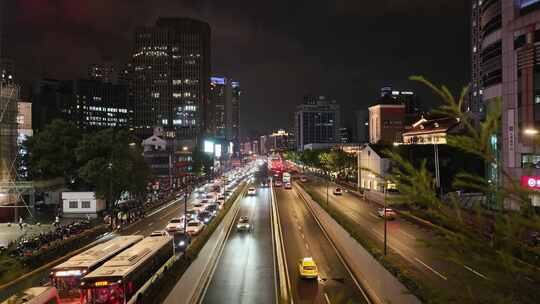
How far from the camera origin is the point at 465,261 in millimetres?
5633

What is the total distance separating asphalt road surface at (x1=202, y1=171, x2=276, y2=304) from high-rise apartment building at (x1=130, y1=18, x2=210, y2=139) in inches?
5775

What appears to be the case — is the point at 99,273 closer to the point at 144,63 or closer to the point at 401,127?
the point at 401,127

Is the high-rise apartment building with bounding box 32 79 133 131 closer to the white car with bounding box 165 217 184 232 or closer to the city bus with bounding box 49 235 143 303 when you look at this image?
the white car with bounding box 165 217 184 232

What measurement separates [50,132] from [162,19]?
498 ft

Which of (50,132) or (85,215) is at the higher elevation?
(50,132)

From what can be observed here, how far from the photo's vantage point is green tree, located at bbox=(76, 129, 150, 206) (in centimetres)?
4988

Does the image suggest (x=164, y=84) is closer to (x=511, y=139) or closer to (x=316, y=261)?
(x=511, y=139)

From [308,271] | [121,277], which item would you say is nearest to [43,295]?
[121,277]

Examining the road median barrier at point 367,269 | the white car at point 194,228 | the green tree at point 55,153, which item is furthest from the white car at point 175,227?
the green tree at point 55,153

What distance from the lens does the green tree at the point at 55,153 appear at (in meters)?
56.5

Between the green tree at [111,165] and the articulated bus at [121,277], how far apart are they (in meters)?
29.5

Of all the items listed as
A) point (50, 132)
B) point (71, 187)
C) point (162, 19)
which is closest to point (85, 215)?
point (71, 187)

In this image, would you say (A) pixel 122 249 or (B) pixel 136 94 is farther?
(B) pixel 136 94

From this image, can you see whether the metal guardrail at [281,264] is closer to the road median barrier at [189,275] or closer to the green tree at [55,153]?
the road median barrier at [189,275]
